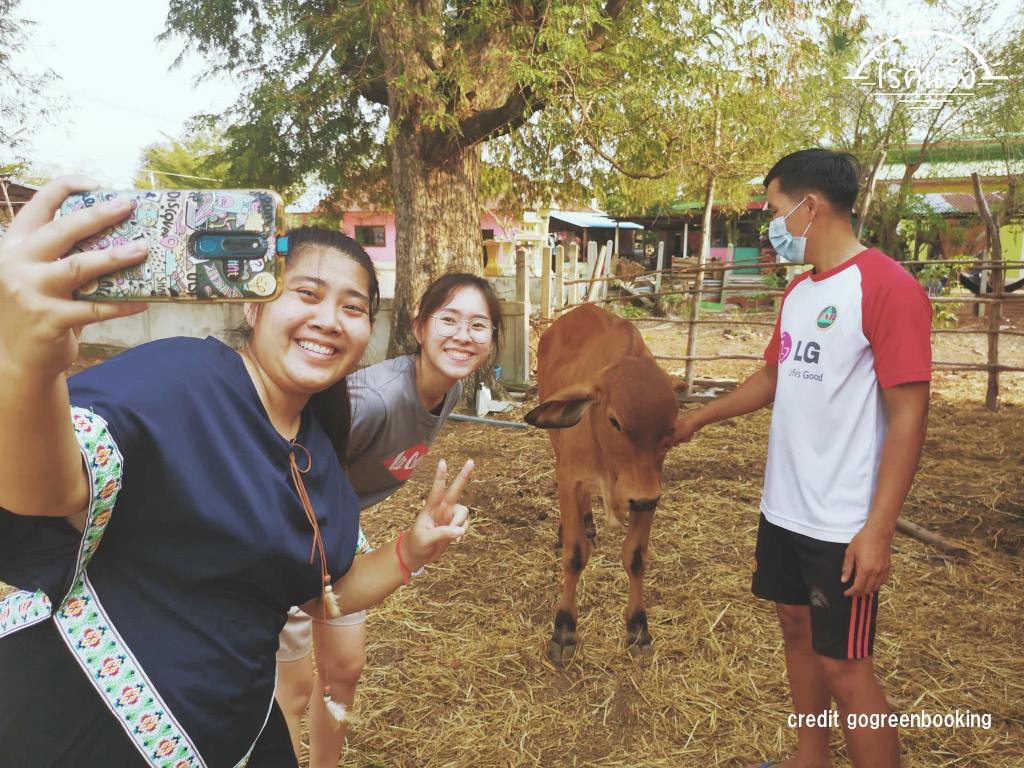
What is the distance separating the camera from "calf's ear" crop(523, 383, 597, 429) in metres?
2.98

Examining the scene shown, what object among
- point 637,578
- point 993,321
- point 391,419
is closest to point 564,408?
point 637,578

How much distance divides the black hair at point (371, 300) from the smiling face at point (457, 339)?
529mm

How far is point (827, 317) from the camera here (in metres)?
1.98

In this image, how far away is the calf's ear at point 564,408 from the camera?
2.98 m

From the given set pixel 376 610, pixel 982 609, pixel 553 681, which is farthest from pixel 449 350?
pixel 982 609

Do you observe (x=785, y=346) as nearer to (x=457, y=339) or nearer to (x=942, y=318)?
(x=457, y=339)

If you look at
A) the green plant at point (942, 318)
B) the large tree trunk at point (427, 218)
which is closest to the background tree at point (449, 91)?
the large tree trunk at point (427, 218)

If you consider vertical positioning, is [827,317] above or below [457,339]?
above

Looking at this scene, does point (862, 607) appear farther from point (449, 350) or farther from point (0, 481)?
point (0, 481)

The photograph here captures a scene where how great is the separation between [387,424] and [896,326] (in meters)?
1.51

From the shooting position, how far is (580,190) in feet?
28.4

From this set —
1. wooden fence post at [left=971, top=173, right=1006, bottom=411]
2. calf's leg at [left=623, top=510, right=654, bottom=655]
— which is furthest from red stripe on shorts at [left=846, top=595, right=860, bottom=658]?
wooden fence post at [left=971, top=173, right=1006, bottom=411]

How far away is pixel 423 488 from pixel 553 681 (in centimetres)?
264

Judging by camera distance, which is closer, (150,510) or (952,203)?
(150,510)
